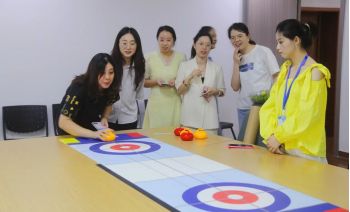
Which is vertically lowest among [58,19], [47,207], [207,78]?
[47,207]

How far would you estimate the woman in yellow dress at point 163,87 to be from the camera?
3.38 metres

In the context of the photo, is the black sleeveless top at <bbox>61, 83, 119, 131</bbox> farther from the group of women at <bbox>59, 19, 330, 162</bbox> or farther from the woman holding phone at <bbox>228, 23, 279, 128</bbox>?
the woman holding phone at <bbox>228, 23, 279, 128</bbox>

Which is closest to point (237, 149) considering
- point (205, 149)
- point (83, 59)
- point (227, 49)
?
point (205, 149)

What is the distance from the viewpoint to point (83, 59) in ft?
15.1

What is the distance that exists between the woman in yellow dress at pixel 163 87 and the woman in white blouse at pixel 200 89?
12cm

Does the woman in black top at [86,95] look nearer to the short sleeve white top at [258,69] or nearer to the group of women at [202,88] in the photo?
the group of women at [202,88]

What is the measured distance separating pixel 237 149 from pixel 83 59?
9.58ft

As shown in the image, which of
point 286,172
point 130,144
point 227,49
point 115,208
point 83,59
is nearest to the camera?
point 115,208

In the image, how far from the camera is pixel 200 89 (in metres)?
3.22

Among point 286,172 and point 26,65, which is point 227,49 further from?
point 286,172

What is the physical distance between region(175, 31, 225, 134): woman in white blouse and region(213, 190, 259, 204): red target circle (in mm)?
1774

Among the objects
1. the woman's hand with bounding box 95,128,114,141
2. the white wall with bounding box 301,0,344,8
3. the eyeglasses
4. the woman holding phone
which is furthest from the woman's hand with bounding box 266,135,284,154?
the white wall with bounding box 301,0,344,8

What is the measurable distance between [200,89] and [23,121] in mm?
2170

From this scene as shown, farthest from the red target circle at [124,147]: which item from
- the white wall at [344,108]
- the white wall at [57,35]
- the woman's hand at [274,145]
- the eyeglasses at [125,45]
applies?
the white wall at [344,108]
